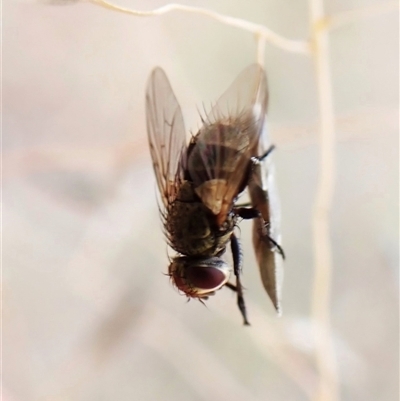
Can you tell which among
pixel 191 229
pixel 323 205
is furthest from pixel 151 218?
pixel 191 229

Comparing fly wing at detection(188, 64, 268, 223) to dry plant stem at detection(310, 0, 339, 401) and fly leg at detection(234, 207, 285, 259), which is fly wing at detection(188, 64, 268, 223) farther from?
dry plant stem at detection(310, 0, 339, 401)

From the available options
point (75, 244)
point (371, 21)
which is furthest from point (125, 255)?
point (371, 21)

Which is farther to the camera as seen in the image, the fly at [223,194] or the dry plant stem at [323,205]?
the dry plant stem at [323,205]

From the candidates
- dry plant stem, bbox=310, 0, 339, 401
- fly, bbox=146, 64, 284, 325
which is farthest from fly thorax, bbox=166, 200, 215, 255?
dry plant stem, bbox=310, 0, 339, 401

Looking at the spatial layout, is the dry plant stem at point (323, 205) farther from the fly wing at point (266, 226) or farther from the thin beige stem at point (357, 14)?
the fly wing at point (266, 226)

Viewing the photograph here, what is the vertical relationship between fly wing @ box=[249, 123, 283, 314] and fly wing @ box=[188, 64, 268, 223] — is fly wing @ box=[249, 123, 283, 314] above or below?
below

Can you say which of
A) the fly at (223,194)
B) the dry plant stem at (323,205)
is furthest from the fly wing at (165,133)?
the dry plant stem at (323,205)
